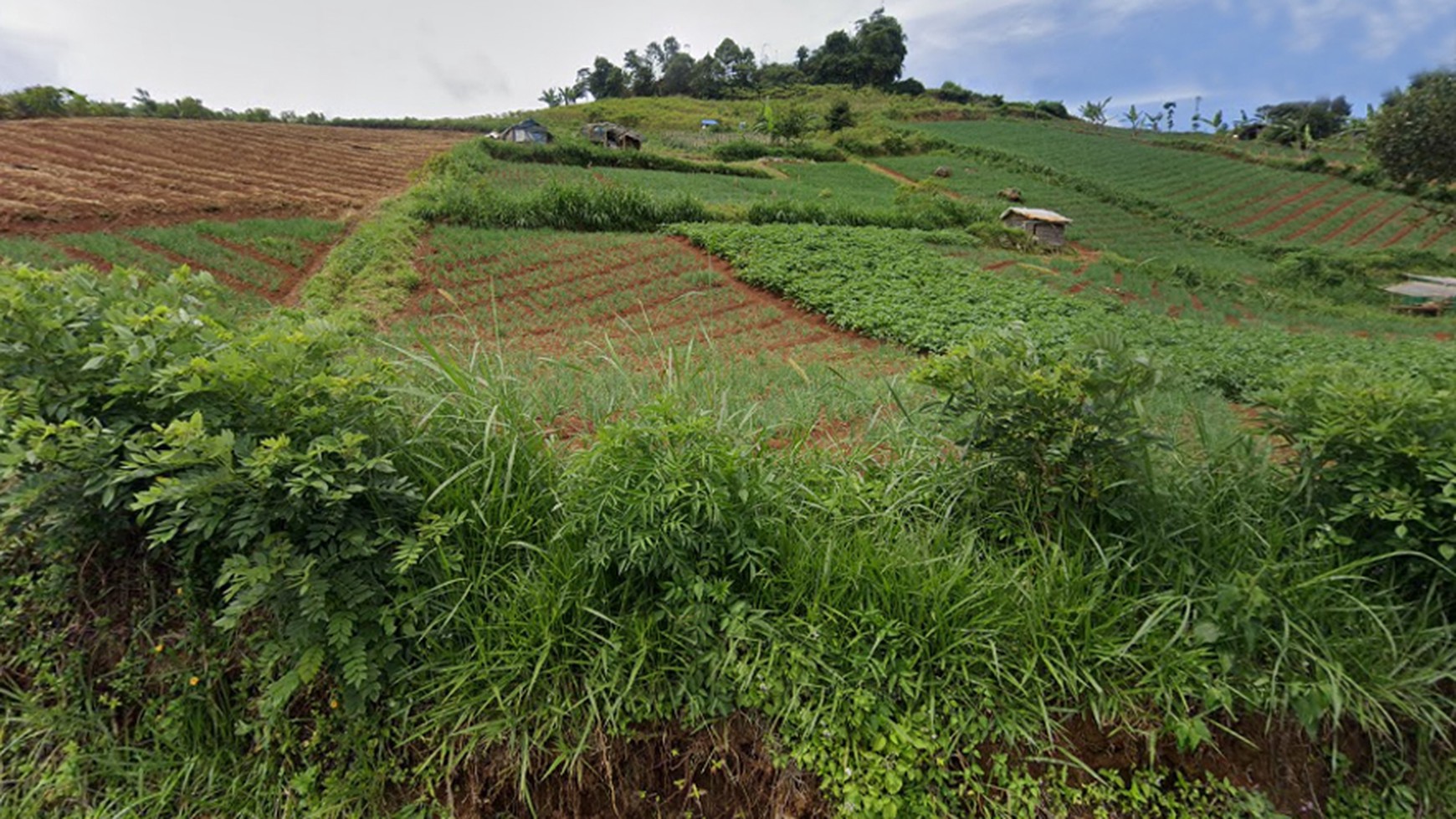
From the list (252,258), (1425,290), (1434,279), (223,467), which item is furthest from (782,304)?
(1434,279)

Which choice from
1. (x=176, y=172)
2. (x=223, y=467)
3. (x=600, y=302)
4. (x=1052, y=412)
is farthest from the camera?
(x=176, y=172)

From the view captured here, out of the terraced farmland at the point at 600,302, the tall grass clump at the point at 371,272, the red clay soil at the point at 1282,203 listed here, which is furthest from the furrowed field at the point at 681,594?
the red clay soil at the point at 1282,203

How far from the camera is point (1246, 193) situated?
28906mm

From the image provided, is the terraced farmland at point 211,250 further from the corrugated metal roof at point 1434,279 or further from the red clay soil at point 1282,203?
the red clay soil at point 1282,203

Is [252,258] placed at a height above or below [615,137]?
below

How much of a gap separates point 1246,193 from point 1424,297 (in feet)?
53.6

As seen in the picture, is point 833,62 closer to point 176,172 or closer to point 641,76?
point 641,76

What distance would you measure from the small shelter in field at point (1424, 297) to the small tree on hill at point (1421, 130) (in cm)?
479

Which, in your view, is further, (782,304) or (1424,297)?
(1424,297)

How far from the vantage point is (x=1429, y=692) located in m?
1.89

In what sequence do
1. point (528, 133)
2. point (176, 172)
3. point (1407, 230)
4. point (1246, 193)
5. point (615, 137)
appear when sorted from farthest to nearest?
point (1246, 193)
point (615, 137)
point (528, 133)
point (1407, 230)
point (176, 172)

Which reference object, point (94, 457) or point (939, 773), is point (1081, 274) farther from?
point (94, 457)

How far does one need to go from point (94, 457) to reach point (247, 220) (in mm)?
11882

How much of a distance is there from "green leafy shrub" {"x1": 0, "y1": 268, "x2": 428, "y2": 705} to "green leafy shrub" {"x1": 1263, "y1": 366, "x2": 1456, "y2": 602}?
3145mm
